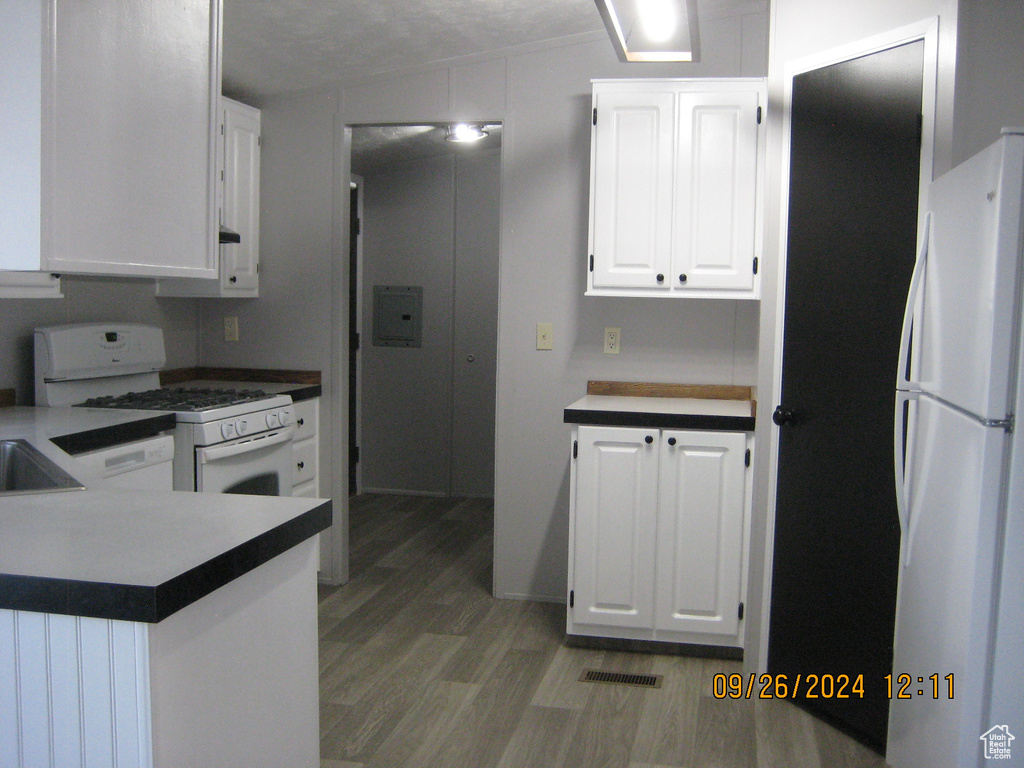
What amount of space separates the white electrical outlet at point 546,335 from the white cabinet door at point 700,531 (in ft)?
2.61

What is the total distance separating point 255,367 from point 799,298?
2.51 metres

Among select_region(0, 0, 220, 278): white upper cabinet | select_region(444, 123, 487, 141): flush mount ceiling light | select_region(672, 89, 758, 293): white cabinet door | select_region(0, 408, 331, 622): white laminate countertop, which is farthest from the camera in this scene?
select_region(444, 123, 487, 141): flush mount ceiling light

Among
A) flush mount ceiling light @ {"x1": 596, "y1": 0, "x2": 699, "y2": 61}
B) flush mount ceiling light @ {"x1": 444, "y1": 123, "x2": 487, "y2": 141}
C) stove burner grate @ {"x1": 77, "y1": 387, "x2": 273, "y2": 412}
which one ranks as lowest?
stove burner grate @ {"x1": 77, "y1": 387, "x2": 273, "y2": 412}

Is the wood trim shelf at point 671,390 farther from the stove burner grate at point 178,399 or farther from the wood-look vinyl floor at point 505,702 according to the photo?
the stove burner grate at point 178,399

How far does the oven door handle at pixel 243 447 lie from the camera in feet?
10.3

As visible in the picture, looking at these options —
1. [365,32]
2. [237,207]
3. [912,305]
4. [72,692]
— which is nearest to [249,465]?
[237,207]

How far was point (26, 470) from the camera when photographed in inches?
86.7

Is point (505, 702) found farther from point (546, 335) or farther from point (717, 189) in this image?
point (717, 189)

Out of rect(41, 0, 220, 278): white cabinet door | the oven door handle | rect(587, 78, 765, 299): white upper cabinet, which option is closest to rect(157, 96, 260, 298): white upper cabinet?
the oven door handle

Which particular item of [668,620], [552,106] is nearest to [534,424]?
A: [668,620]

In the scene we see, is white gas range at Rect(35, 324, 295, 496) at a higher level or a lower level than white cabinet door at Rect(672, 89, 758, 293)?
lower

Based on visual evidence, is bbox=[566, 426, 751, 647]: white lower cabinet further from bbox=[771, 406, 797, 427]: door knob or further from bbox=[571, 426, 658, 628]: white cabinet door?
bbox=[771, 406, 797, 427]: door knob

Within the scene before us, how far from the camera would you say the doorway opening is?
570 centimetres
